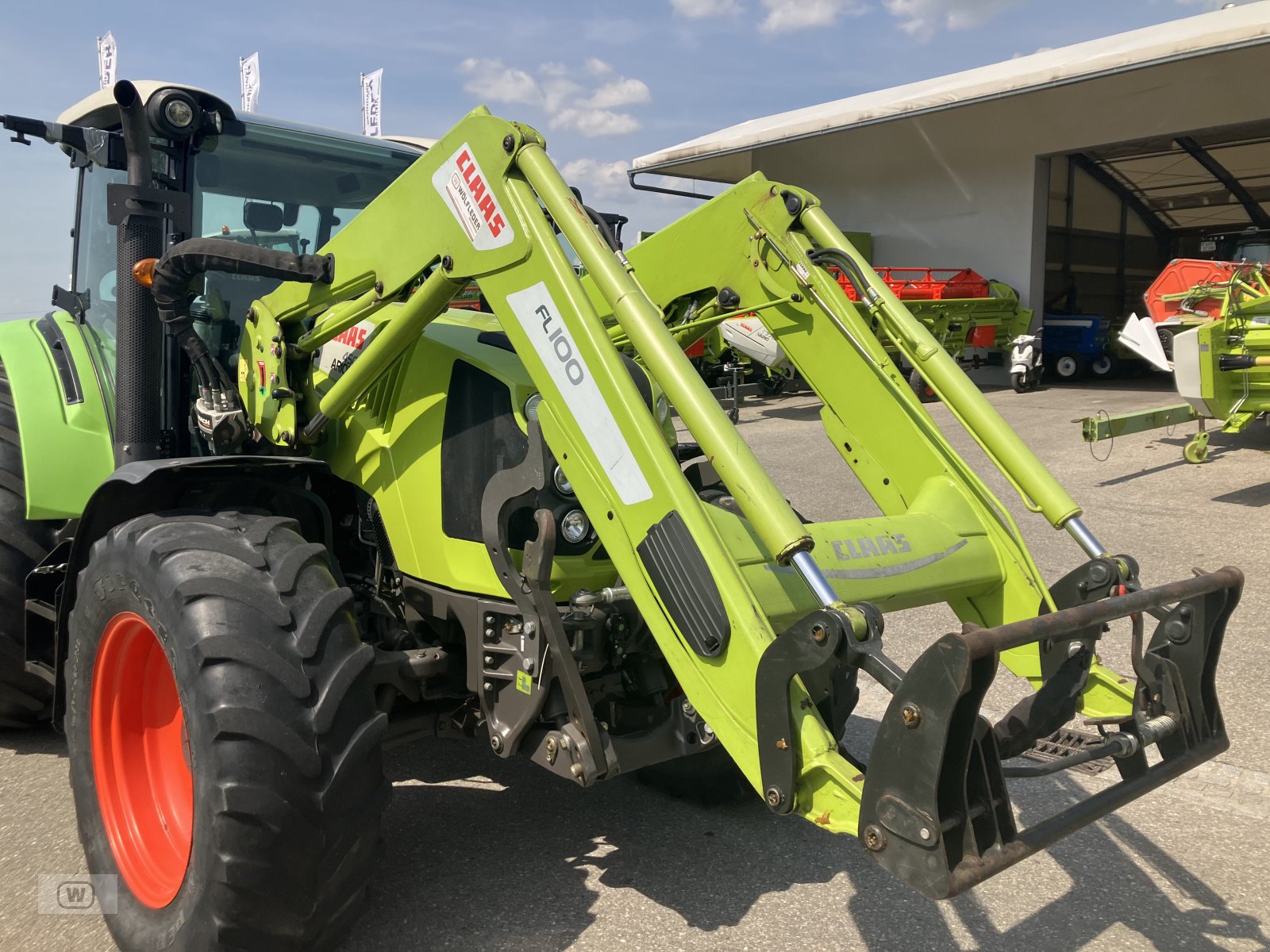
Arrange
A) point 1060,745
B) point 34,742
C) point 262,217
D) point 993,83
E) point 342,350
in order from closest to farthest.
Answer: point 1060,745 < point 342,350 < point 262,217 < point 34,742 < point 993,83

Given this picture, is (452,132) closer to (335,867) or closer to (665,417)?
(665,417)

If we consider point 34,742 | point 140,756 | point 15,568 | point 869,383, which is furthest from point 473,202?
point 34,742

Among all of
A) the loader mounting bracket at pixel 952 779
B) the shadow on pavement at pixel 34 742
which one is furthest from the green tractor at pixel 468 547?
the shadow on pavement at pixel 34 742

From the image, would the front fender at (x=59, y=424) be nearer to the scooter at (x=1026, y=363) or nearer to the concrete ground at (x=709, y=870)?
the concrete ground at (x=709, y=870)

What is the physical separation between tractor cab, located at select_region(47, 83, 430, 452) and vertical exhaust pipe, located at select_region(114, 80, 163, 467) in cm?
5

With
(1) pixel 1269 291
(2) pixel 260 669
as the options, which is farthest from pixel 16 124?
(1) pixel 1269 291

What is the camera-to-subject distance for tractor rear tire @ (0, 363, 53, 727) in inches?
146

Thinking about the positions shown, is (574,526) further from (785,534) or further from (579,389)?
(785,534)

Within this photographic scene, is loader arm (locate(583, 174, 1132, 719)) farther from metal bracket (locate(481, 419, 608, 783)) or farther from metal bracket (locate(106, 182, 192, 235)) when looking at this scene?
metal bracket (locate(106, 182, 192, 235))

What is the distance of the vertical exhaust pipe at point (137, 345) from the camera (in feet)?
10.6

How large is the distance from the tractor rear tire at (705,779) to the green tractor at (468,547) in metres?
0.02

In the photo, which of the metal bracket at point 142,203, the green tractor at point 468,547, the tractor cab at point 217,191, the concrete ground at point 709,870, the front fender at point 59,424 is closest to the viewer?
the green tractor at point 468,547

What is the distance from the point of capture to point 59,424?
367cm

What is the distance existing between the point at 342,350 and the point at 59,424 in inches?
47.7
